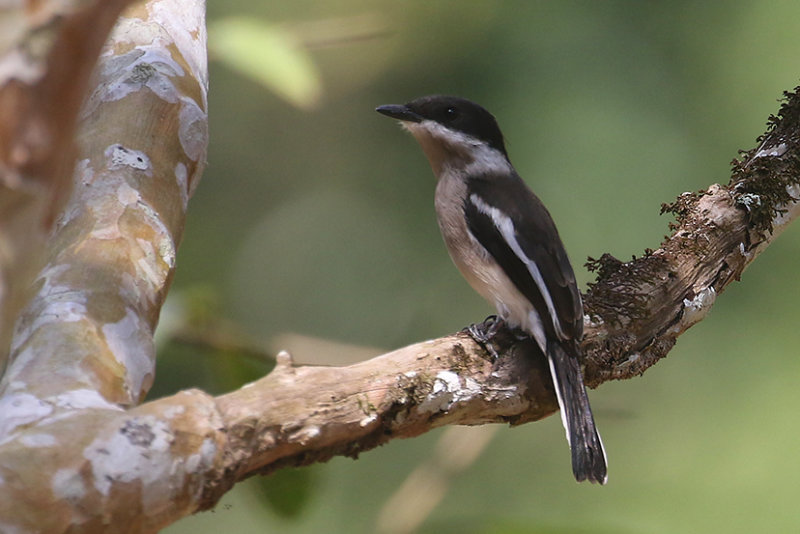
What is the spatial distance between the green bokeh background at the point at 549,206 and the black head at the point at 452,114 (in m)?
2.32

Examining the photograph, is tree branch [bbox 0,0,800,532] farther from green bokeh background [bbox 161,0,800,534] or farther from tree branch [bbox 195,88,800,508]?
green bokeh background [bbox 161,0,800,534]

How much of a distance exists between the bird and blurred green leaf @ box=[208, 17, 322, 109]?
2.84 feet

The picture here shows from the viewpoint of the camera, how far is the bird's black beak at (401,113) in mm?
3973

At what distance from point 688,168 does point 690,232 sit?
428 cm

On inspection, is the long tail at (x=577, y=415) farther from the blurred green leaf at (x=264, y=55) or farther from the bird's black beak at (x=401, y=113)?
the bird's black beak at (x=401, y=113)

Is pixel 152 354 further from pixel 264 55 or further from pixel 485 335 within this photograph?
pixel 264 55

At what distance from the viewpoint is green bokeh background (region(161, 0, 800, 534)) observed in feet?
20.4

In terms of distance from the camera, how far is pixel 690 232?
10.2ft

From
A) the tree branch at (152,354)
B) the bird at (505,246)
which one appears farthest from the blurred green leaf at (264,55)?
the bird at (505,246)

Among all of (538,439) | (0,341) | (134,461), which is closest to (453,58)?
(538,439)

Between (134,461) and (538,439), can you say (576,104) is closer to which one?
(538,439)

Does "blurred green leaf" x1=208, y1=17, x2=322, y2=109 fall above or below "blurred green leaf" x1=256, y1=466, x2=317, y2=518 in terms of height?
above

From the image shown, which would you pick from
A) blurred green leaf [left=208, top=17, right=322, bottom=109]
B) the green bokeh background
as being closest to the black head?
blurred green leaf [left=208, top=17, right=322, bottom=109]

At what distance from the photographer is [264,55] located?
295 cm
